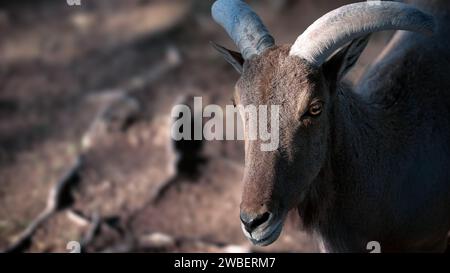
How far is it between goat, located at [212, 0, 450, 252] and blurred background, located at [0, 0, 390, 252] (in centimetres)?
64

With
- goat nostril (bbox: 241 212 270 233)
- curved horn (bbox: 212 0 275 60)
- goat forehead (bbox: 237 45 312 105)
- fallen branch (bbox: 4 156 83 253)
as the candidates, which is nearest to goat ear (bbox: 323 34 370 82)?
goat forehead (bbox: 237 45 312 105)

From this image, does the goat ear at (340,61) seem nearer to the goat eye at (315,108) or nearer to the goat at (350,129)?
the goat at (350,129)

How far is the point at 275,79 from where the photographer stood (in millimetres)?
4656

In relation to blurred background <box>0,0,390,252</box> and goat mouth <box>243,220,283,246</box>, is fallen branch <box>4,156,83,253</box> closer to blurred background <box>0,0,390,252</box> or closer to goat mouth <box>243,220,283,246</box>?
blurred background <box>0,0,390,252</box>

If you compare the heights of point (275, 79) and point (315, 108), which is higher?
point (275, 79)

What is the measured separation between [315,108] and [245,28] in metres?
1.03

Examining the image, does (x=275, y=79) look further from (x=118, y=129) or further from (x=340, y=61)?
(x=118, y=129)

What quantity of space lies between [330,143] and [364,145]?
0.45 metres

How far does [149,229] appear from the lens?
27.4 feet

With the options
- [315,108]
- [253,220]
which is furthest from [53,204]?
[315,108]

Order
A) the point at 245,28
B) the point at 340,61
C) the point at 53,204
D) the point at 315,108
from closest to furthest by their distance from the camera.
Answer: the point at 315,108 < the point at 340,61 < the point at 245,28 < the point at 53,204

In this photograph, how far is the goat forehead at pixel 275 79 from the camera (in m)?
4.61

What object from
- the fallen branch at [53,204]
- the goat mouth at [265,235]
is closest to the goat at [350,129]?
the goat mouth at [265,235]

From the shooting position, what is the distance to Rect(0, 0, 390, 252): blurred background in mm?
8352
